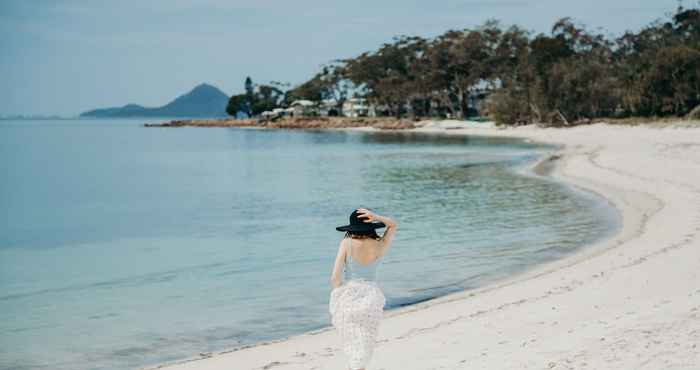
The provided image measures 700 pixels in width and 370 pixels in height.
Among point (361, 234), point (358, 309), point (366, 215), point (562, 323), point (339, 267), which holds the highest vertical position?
point (366, 215)

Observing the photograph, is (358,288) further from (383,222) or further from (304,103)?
(304,103)

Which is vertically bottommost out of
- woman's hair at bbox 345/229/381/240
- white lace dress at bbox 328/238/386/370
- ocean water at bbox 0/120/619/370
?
ocean water at bbox 0/120/619/370

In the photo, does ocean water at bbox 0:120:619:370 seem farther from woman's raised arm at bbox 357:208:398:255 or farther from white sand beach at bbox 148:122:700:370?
woman's raised arm at bbox 357:208:398:255

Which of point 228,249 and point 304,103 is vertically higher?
point 304,103

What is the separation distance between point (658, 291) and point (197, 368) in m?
5.19

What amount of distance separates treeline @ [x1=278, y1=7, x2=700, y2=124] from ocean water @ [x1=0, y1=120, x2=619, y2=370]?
31.8 metres

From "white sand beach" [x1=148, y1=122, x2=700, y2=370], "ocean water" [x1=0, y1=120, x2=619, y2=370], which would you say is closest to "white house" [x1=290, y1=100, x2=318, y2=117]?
"ocean water" [x1=0, y1=120, x2=619, y2=370]

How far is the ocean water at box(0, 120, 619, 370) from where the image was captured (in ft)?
32.9

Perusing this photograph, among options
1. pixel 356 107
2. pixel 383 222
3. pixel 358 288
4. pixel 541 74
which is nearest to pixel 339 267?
pixel 358 288

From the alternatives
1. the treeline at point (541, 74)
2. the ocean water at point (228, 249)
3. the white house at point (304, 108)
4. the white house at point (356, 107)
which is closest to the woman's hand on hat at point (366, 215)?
the ocean water at point (228, 249)

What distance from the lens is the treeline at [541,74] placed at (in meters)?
62.4

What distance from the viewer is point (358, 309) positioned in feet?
17.0

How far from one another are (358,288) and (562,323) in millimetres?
3328

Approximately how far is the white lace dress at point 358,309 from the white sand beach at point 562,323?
1.53 m
